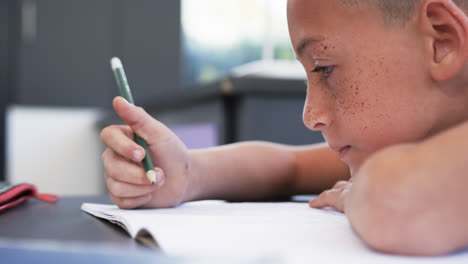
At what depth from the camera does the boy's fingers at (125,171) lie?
72cm

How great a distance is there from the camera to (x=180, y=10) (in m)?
3.97

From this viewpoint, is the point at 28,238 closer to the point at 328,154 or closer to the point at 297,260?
the point at 297,260

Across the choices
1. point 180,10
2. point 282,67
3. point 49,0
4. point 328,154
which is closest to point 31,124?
point 49,0

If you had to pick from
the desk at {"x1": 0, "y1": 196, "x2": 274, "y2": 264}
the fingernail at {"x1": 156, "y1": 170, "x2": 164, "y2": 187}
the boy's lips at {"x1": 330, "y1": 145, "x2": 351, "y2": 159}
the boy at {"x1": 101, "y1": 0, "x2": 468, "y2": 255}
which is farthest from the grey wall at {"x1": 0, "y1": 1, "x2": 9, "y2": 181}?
the boy's lips at {"x1": 330, "y1": 145, "x2": 351, "y2": 159}

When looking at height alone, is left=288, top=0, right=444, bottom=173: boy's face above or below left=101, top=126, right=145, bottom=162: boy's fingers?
Result: above

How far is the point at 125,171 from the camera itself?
73 centimetres

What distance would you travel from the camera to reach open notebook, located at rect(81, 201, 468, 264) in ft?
1.36

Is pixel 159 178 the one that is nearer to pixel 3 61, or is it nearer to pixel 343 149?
pixel 343 149

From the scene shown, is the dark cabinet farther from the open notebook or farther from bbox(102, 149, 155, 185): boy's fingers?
the open notebook

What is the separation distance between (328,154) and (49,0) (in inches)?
122

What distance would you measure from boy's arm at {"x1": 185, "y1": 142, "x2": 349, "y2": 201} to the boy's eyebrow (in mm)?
269

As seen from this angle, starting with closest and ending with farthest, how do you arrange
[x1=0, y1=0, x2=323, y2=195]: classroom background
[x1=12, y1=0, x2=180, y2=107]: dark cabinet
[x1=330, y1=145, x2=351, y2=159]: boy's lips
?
1. [x1=330, y1=145, x2=351, y2=159]: boy's lips
2. [x1=0, y1=0, x2=323, y2=195]: classroom background
3. [x1=12, y1=0, x2=180, y2=107]: dark cabinet

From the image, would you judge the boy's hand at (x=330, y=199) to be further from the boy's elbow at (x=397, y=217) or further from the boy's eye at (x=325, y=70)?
the boy's elbow at (x=397, y=217)

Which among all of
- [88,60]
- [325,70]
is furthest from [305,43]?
[88,60]
